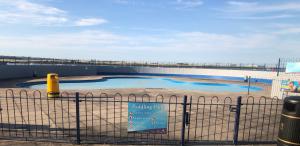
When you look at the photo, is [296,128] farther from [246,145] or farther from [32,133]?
[32,133]

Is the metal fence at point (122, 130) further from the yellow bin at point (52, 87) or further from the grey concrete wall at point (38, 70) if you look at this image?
the grey concrete wall at point (38, 70)

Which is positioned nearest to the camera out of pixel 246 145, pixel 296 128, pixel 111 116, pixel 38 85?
pixel 296 128

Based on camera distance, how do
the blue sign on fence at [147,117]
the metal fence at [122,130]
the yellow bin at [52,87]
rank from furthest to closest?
the yellow bin at [52,87] < the metal fence at [122,130] < the blue sign on fence at [147,117]

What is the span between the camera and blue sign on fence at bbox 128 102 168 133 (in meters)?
5.63

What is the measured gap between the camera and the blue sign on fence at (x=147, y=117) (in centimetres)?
563

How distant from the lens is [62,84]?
23.5 m

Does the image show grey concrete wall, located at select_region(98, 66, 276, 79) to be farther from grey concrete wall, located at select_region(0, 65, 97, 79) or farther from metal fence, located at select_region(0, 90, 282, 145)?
metal fence, located at select_region(0, 90, 282, 145)

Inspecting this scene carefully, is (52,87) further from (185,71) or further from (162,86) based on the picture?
(185,71)

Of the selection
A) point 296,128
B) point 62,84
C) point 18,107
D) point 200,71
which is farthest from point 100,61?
point 296,128

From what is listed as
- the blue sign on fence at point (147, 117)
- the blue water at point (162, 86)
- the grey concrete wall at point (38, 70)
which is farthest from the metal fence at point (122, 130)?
the grey concrete wall at point (38, 70)

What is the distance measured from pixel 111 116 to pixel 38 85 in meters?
15.3

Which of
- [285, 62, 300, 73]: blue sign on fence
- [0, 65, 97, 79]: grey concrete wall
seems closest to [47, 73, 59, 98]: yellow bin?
[0, 65, 97, 79]: grey concrete wall

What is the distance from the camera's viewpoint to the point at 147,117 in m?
5.71

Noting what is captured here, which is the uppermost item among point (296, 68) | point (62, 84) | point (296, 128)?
point (296, 68)
